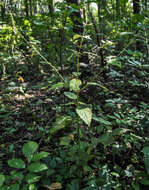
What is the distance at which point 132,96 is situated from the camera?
2896mm

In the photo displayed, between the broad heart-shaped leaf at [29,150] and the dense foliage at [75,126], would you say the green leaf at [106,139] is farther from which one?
the broad heart-shaped leaf at [29,150]

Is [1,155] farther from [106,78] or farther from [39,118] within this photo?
[106,78]

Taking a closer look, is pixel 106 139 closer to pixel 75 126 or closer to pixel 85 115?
pixel 85 115

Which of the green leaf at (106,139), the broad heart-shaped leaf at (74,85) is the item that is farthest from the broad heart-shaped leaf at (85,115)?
the green leaf at (106,139)

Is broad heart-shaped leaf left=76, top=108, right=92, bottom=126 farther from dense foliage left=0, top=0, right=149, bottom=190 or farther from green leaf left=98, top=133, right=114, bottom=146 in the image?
green leaf left=98, top=133, right=114, bottom=146

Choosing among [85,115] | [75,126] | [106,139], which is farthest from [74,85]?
[75,126]

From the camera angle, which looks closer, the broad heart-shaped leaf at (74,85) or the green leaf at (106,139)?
the broad heart-shaped leaf at (74,85)

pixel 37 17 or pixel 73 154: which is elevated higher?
pixel 37 17

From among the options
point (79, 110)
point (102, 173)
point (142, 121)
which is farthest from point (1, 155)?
point (142, 121)

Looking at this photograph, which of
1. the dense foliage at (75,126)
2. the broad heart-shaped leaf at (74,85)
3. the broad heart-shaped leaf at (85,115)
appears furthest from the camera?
the dense foliage at (75,126)

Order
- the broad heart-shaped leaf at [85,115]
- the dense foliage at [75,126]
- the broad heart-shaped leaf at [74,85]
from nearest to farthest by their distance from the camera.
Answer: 1. the broad heart-shaped leaf at [85,115]
2. the broad heart-shaped leaf at [74,85]
3. the dense foliage at [75,126]

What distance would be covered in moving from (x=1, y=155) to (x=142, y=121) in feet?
5.13

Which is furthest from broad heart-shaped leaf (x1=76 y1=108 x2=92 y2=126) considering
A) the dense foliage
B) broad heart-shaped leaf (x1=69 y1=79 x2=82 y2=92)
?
broad heart-shaped leaf (x1=69 y1=79 x2=82 y2=92)

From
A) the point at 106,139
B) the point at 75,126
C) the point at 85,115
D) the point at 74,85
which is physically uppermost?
the point at 74,85
